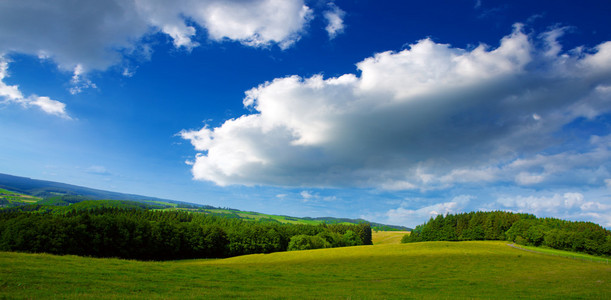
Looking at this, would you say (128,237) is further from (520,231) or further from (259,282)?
(520,231)

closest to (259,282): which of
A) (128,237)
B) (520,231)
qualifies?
(128,237)

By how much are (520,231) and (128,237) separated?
13313 cm

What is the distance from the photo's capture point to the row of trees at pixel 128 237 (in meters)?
62.4

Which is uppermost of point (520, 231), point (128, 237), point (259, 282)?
point (520, 231)

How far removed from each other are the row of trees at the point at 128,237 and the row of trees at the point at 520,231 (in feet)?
174

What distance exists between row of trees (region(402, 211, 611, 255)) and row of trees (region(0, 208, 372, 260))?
5299cm

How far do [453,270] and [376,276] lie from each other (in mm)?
13513

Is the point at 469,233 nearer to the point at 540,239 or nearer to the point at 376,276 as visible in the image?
the point at 540,239

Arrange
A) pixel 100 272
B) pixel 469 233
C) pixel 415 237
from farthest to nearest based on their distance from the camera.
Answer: pixel 415 237 < pixel 469 233 < pixel 100 272

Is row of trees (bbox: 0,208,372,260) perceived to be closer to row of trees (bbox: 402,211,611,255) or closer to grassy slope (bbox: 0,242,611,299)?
grassy slope (bbox: 0,242,611,299)

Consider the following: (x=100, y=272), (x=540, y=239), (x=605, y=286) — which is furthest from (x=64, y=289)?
(x=540, y=239)

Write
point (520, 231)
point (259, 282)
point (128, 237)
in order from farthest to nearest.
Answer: point (520, 231) < point (128, 237) < point (259, 282)

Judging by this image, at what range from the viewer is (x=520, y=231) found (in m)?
109

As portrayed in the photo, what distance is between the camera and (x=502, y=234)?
4946 inches
